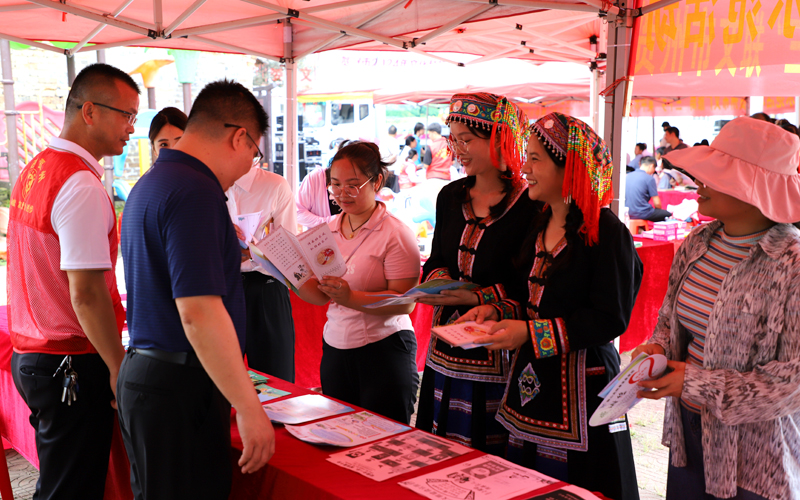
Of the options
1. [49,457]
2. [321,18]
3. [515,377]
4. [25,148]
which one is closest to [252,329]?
[49,457]

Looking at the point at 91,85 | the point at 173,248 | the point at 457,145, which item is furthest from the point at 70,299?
the point at 457,145

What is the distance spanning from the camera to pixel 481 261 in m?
1.92

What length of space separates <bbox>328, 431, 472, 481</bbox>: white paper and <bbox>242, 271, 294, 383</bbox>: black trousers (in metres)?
1.23

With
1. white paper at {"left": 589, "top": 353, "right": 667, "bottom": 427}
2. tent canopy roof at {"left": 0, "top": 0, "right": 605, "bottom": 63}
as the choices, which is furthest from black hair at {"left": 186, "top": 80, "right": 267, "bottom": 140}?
tent canopy roof at {"left": 0, "top": 0, "right": 605, "bottom": 63}

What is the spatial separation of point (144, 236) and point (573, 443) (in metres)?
1.20

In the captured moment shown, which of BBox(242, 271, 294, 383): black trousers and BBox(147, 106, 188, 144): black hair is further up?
BBox(147, 106, 188, 144): black hair

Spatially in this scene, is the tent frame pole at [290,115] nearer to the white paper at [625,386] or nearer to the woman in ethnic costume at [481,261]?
the woman in ethnic costume at [481,261]

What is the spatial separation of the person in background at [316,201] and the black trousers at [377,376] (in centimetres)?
176

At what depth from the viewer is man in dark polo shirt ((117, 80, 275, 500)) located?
122 cm

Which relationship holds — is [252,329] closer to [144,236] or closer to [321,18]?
[144,236]

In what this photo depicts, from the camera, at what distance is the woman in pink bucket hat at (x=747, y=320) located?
1.34 metres

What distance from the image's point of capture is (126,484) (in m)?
2.15

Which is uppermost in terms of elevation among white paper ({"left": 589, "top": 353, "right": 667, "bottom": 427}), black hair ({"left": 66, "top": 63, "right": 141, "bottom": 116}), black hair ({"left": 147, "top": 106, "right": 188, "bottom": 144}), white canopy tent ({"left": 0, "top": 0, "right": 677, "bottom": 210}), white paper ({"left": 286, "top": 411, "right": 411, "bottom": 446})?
white canopy tent ({"left": 0, "top": 0, "right": 677, "bottom": 210})

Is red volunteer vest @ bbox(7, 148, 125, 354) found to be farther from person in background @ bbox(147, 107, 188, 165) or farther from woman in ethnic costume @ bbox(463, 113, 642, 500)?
woman in ethnic costume @ bbox(463, 113, 642, 500)
